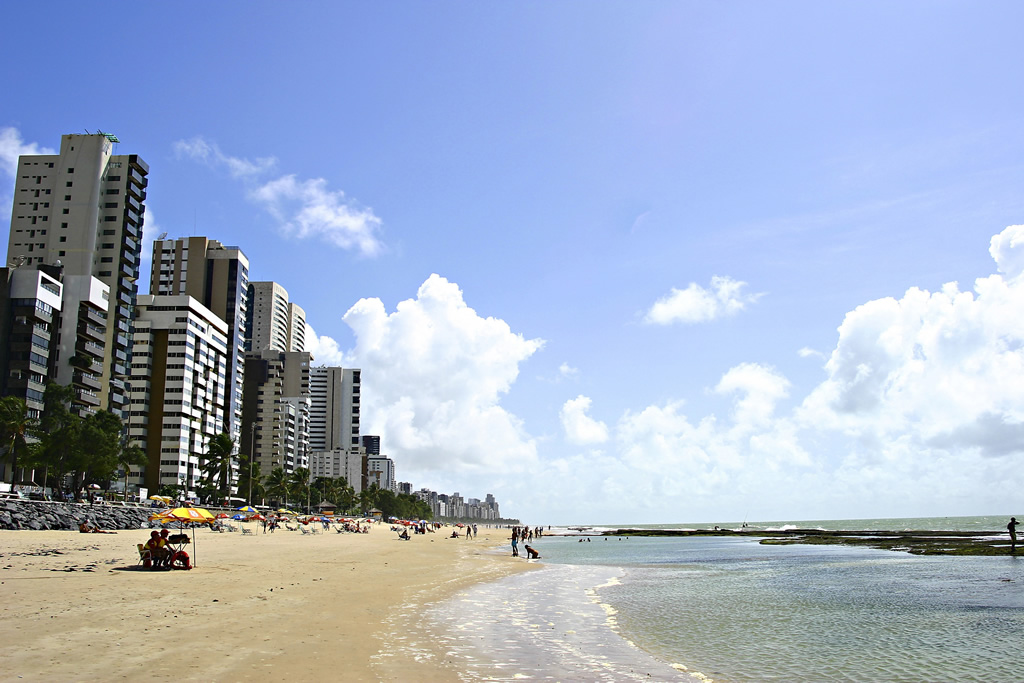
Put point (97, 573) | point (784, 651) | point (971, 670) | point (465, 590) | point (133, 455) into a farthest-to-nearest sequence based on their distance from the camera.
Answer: point (133, 455) < point (465, 590) < point (97, 573) < point (784, 651) < point (971, 670)

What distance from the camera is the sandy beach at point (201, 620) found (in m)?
12.5

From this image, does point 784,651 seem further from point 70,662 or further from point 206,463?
point 206,463

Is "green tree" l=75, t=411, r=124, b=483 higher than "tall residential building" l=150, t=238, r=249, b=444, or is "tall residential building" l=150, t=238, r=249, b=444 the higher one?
"tall residential building" l=150, t=238, r=249, b=444

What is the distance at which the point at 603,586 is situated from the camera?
35.1m

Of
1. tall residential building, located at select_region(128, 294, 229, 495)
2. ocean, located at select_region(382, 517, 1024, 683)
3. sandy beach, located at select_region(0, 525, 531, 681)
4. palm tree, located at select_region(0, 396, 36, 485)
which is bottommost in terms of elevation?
ocean, located at select_region(382, 517, 1024, 683)

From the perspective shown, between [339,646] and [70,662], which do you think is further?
[339,646]

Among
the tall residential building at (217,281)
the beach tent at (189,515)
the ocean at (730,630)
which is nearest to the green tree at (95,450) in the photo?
the beach tent at (189,515)

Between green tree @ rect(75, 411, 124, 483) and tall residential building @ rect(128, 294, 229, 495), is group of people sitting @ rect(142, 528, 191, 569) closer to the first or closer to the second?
green tree @ rect(75, 411, 124, 483)

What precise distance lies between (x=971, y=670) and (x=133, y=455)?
4328 inches

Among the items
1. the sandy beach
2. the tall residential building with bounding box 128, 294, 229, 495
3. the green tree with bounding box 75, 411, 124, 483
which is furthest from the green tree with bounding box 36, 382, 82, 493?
the sandy beach

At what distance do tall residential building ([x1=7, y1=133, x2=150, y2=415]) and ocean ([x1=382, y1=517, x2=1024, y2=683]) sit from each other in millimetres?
109112

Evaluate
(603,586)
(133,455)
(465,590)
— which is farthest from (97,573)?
(133,455)

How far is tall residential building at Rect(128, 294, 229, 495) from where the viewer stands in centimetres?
13812

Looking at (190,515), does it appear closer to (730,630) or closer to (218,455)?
(730,630)
